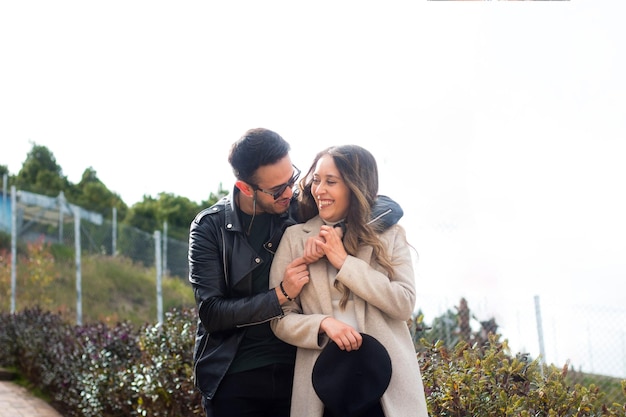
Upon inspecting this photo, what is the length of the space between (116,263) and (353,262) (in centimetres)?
1347

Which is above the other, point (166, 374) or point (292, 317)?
point (292, 317)

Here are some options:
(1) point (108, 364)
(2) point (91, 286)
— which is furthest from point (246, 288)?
(2) point (91, 286)

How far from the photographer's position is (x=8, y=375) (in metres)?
7.76

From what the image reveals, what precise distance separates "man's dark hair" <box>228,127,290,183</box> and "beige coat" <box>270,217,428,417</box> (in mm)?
249

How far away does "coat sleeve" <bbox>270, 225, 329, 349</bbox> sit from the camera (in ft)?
7.07

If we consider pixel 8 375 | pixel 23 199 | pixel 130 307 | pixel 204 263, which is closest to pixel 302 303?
pixel 204 263

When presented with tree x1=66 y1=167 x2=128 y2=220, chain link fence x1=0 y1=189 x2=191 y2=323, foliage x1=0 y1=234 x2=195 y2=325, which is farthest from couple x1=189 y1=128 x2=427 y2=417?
tree x1=66 y1=167 x2=128 y2=220

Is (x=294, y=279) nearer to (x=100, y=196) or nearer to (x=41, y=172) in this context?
(x=100, y=196)

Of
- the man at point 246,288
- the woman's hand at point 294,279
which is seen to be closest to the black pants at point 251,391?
the man at point 246,288

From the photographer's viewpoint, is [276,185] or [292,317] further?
[276,185]

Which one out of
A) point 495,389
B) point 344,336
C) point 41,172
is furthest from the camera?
point 41,172

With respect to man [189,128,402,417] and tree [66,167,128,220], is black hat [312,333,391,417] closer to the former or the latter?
man [189,128,402,417]

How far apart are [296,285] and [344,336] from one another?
20 centimetres

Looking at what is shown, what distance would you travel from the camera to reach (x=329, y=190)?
7.42 ft
